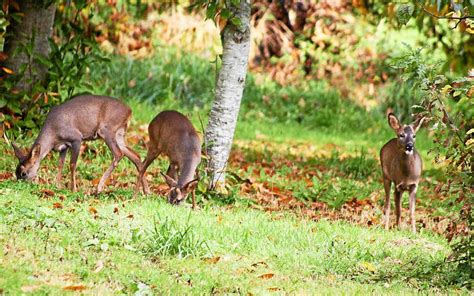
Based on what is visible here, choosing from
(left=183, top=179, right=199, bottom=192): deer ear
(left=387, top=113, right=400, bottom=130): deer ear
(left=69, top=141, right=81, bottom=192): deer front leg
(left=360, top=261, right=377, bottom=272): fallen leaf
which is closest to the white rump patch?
(left=69, top=141, right=81, bottom=192): deer front leg

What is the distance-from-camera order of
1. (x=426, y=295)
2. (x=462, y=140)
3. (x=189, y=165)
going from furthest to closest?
(x=189, y=165), (x=462, y=140), (x=426, y=295)

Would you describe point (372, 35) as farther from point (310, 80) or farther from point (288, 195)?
point (288, 195)

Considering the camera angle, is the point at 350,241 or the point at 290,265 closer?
the point at 290,265

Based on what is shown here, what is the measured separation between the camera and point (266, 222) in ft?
31.1

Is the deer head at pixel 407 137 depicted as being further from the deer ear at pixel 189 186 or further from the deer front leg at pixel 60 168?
the deer front leg at pixel 60 168

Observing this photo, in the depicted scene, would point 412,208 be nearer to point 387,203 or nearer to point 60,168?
point 387,203

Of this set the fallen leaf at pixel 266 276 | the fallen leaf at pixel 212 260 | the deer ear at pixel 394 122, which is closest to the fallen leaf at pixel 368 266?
the fallen leaf at pixel 266 276

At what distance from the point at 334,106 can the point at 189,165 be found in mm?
9699

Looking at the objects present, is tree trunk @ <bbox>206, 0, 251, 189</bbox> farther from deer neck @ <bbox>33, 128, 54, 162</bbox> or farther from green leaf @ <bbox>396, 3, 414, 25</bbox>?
green leaf @ <bbox>396, 3, 414, 25</bbox>

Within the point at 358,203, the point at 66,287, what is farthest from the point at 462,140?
the point at 358,203

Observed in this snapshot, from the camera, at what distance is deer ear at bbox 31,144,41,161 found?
423 inches

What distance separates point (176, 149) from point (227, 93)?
0.91 metres

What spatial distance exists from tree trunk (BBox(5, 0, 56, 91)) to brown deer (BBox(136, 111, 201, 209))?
111 inches

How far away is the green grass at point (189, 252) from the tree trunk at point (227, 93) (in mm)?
1439
